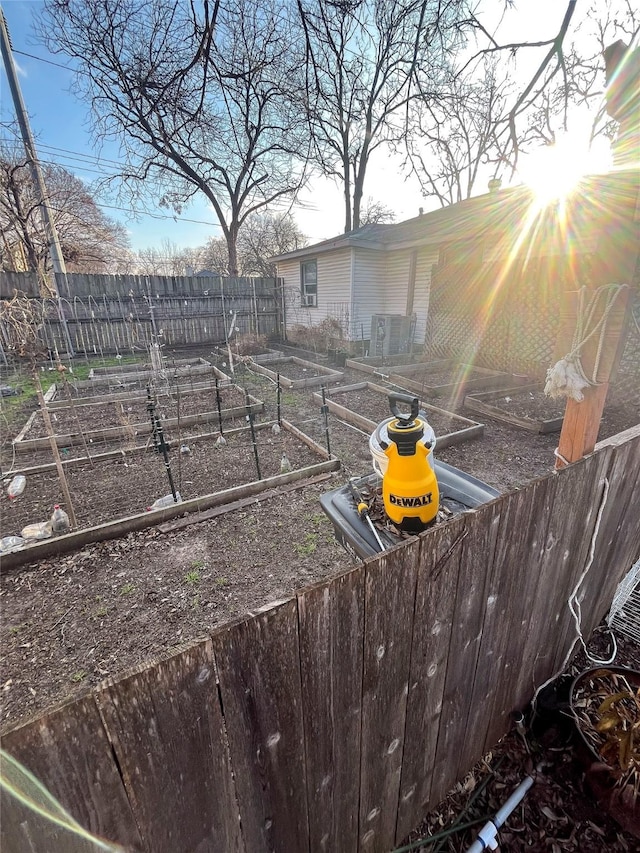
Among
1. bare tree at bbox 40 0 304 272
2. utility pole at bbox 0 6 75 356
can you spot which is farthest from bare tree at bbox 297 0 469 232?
utility pole at bbox 0 6 75 356

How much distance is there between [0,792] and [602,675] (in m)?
2.25

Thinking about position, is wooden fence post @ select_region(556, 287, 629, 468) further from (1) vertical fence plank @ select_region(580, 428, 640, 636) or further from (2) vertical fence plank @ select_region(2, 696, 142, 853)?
(2) vertical fence plank @ select_region(2, 696, 142, 853)

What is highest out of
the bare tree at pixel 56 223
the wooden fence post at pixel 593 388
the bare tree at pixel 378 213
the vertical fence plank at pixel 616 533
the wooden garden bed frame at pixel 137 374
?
the bare tree at pixel 378 213

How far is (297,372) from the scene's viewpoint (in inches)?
352

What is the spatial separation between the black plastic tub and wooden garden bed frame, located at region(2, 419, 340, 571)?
174 centimetres

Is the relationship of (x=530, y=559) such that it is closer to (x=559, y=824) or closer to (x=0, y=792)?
(x=559, y=824)

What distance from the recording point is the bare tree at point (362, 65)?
3.31 meters

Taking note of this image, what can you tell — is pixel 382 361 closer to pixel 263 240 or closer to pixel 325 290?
pixel 325 290

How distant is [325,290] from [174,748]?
13.1 m

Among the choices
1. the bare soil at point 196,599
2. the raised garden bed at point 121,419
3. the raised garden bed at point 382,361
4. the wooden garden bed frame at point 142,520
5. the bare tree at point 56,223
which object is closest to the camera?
the bare soil at point 196,599

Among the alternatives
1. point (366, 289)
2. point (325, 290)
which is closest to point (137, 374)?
point (325, 290)

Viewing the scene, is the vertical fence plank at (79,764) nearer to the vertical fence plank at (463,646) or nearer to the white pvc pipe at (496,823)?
the vertical fence plank at (463,646)

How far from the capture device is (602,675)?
5.55ft

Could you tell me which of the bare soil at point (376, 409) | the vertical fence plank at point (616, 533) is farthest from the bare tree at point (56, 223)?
the vertical fence plank at point (616, 533)
